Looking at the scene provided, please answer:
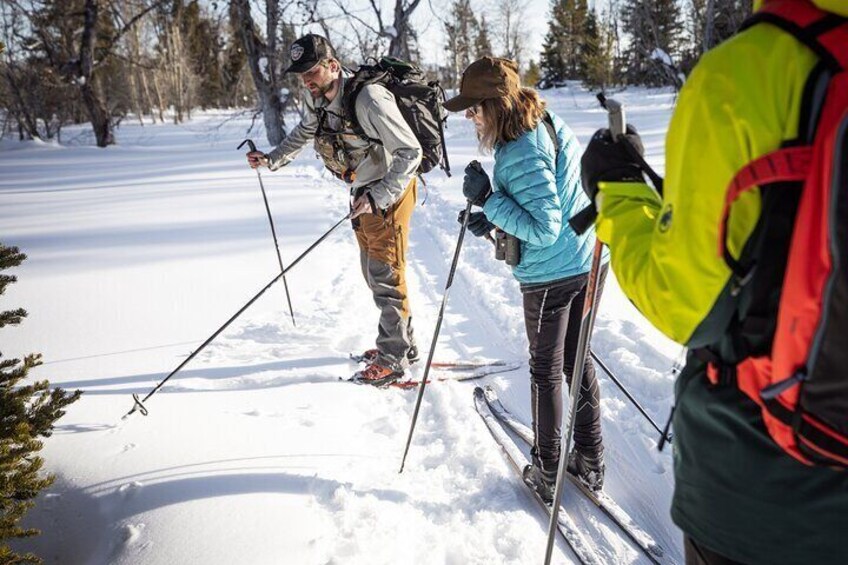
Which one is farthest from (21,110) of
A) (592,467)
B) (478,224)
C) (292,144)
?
(592,467)

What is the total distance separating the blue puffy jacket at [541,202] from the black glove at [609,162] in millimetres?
744

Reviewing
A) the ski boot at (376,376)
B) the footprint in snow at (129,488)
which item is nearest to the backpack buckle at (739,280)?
the footprint in snow at (129,488)

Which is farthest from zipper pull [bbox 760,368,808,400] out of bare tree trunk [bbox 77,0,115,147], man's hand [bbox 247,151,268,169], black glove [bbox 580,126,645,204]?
bare tree trunk [bbox 77,0,115,147]

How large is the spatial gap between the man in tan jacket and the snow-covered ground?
0.44 meters

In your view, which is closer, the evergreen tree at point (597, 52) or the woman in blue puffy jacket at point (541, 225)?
the woman in blue puffy jacket at point (541, 225)

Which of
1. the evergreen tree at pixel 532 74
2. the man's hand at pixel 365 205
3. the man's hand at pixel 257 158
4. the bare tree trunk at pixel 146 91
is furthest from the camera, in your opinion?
the evergreen tree at pixel 532 74

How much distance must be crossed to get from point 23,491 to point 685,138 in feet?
8.61

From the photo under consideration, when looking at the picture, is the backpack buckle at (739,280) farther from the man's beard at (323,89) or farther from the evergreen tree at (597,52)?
the evergreen tree at (597,52)

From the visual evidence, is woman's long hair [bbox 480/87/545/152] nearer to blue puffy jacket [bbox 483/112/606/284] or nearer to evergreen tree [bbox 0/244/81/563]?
blue puffy jacket [bbox 483/112/606/284]

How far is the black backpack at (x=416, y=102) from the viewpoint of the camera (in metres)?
3.44

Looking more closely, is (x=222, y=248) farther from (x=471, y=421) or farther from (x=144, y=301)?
(x=471, y=421)

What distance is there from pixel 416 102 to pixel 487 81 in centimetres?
151

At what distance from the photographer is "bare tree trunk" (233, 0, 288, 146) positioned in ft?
48.4

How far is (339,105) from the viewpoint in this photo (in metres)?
3.44
